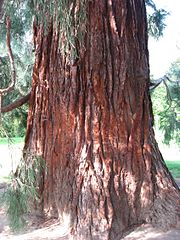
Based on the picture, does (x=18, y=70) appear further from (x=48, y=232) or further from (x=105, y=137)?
(x=48, y=232)

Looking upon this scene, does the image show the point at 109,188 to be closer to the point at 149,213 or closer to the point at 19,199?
the point at 149,213

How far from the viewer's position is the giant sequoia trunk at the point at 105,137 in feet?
10.8

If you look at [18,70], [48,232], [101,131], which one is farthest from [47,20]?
[18,70]

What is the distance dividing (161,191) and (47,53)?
1.78 metres

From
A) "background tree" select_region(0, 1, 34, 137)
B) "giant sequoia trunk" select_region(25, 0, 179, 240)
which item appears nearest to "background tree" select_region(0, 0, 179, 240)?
"giant sequoia trunk" select_region(25, 0, 179, 240)

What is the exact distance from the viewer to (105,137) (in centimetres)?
334

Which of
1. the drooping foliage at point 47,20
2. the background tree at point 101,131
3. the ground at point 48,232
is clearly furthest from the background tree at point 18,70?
the ground at point 48,232

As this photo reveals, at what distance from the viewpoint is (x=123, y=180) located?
335 centimetres

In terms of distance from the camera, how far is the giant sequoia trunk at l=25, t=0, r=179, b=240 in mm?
3285

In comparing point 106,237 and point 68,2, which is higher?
point 68,2

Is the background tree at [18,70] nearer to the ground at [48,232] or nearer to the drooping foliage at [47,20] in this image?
the drooping foliage at [47,20]

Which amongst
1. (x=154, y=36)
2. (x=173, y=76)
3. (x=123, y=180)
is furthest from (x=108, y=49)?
(x=173, y=76)

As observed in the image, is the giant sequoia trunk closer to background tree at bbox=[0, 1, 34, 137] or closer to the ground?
the ground

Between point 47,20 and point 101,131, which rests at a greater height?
point 47,20
